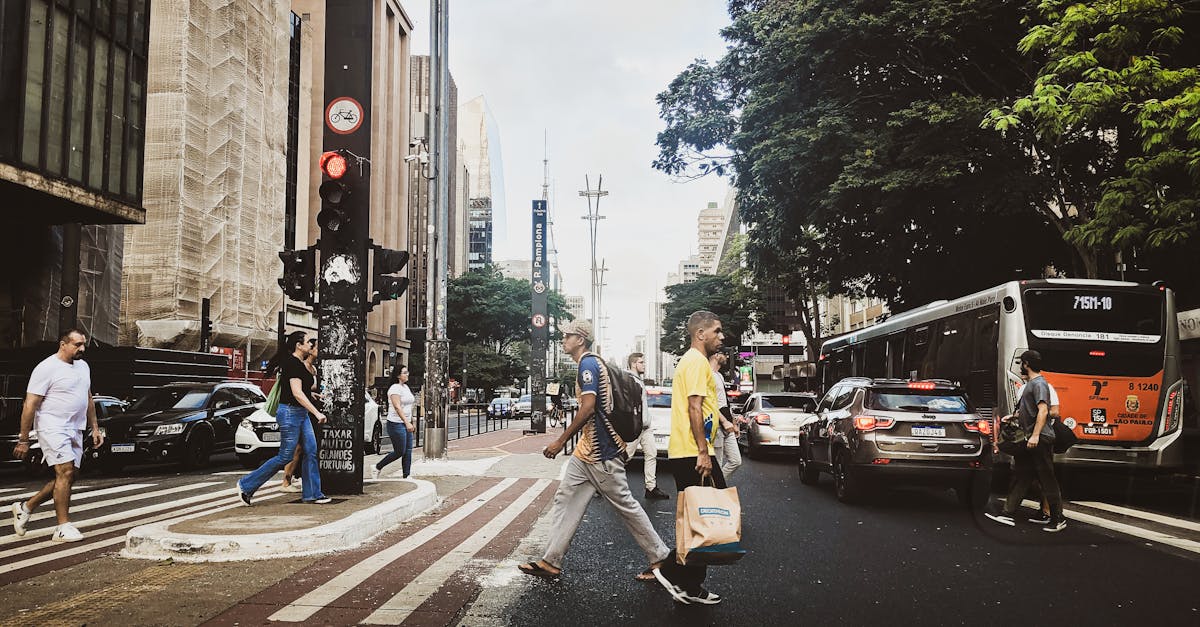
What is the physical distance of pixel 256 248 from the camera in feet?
125

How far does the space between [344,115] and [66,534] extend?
5144 mm

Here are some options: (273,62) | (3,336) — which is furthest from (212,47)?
(3,336)

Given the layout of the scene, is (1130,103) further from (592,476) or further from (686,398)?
(592,476)

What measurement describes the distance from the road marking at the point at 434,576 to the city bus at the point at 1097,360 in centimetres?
673

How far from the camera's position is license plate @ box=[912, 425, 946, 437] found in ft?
32.9

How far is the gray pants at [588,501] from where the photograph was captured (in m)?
5.55

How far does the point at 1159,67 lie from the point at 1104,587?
29.8 ft

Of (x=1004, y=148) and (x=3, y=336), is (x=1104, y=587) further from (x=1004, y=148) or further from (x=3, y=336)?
(x=3, y=336)

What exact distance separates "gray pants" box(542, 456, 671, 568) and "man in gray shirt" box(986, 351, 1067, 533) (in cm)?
479

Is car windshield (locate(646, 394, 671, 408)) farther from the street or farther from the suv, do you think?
the street

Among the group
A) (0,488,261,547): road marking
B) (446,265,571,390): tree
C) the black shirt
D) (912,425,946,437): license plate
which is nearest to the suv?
(912,425,946,437): license plate

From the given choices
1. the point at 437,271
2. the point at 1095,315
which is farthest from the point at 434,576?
the point at 437,271

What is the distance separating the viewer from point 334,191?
30.4ft

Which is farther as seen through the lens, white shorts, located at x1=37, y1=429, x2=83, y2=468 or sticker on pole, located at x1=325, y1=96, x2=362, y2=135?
sticker on pole, located at x1=325, y1=96, x2=362, y2=135
